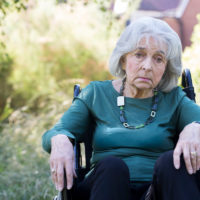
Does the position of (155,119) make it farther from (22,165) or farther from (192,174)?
(22,165)

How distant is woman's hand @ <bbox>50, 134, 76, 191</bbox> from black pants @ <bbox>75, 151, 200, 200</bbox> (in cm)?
13

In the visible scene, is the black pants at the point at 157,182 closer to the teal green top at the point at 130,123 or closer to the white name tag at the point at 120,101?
the teal green top at the point at 130,123

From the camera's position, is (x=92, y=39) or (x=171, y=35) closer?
(x=171, y=35)

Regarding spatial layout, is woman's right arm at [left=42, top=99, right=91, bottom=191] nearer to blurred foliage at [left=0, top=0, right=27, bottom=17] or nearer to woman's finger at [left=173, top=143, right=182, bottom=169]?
woman's finger at [left=173, top=143, right=182, bottom=169]

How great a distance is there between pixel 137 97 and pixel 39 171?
2.08m

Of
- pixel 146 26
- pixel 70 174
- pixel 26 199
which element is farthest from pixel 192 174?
pixel 26 199

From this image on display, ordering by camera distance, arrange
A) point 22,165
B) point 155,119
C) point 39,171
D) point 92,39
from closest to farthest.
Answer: point 155,119 < point 39,171 < point 22,165 < point 92,39

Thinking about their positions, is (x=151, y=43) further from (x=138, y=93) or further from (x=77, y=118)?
(x=77, y=118)

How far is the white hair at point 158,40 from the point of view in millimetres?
2250

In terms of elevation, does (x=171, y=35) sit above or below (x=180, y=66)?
above

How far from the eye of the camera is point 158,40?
2234 mm

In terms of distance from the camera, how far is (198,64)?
2.92 meters

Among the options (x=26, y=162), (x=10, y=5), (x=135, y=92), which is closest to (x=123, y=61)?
(x=135, y=92)

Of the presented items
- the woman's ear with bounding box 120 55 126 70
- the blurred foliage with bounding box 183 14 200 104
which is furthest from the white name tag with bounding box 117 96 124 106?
the blurred foliage with bounding box 183 14 200 104
